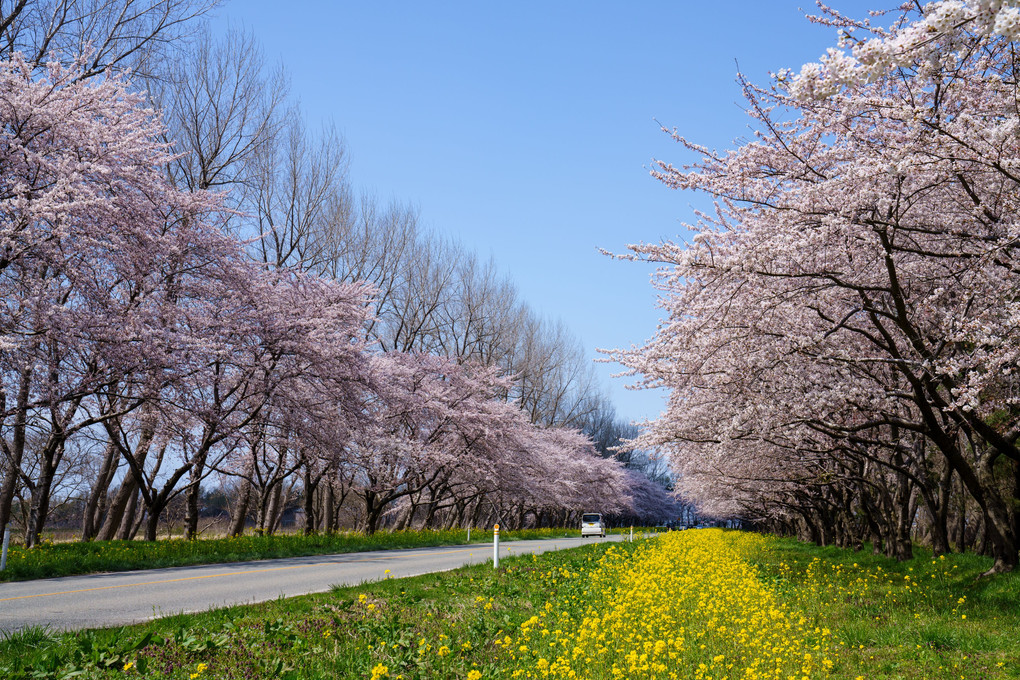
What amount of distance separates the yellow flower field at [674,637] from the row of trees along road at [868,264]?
9.94ft

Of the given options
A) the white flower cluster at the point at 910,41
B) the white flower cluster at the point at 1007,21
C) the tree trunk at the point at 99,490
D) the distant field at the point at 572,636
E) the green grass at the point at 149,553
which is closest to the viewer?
the white flower cluster at the point at 1007,21

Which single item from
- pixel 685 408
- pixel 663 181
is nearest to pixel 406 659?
pixel 663 181

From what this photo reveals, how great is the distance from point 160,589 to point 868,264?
11871mm

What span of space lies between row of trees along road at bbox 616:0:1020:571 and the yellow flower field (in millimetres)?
3029

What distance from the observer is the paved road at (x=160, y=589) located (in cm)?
806

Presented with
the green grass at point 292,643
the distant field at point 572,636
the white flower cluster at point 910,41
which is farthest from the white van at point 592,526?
the white flower cluster at point 910,41

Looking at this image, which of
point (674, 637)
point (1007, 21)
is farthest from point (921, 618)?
point (1007, 21)

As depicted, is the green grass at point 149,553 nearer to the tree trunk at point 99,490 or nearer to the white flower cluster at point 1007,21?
the tree trunk at point 99,490

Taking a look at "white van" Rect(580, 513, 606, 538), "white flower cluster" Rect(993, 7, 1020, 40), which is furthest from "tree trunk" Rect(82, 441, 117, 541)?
"white van" Rect(580, 513, 606, 538)

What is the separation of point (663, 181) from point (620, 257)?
4.22ft

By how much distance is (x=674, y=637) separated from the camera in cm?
721

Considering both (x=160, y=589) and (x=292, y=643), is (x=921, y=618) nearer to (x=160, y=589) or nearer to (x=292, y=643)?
(x=292, y=643)

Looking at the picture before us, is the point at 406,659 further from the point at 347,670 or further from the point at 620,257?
the point at 620,257

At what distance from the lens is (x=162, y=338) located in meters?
15.3
